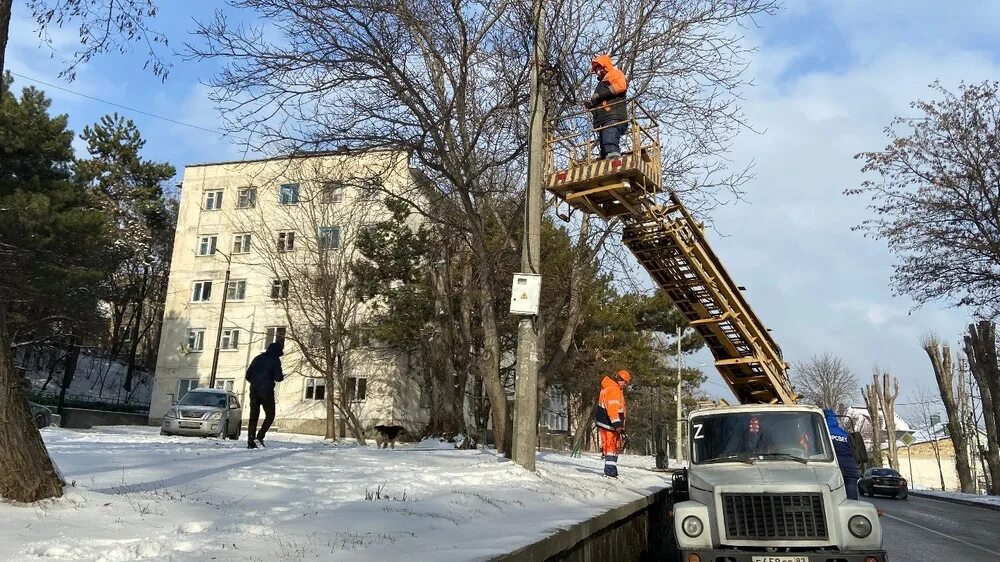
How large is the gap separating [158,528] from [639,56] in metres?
11.7

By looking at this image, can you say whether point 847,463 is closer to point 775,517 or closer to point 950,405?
point 775,517

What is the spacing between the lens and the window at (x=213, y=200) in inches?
1609

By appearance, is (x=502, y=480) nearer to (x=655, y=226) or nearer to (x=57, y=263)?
(x=655, y=226)

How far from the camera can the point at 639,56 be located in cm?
1330

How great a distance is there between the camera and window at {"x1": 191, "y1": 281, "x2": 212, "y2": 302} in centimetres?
3988

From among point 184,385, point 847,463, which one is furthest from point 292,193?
point 847,463

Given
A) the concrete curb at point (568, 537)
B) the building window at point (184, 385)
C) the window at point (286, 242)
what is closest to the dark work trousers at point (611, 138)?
the concrete curb at point (568, 537)

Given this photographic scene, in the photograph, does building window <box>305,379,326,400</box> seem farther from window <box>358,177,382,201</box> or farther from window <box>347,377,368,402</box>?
window <box>358,177,382,201</box>

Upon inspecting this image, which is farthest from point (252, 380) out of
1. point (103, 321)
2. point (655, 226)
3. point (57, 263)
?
point (103, 321)

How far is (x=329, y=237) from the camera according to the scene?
1128 inches

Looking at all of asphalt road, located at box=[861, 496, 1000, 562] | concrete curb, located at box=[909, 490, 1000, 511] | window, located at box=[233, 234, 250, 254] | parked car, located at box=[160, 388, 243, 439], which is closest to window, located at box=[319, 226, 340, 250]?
parked car, located at box=[160, 388, 243, 439]

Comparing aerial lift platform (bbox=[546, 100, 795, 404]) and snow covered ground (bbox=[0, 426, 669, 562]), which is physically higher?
aerial lift platform (bbox=[546, 100, 795, 404])

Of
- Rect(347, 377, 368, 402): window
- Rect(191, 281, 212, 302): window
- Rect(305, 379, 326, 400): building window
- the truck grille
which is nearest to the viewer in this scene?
the truck grille

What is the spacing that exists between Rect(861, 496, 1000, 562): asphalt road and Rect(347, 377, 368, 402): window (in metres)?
23.8
